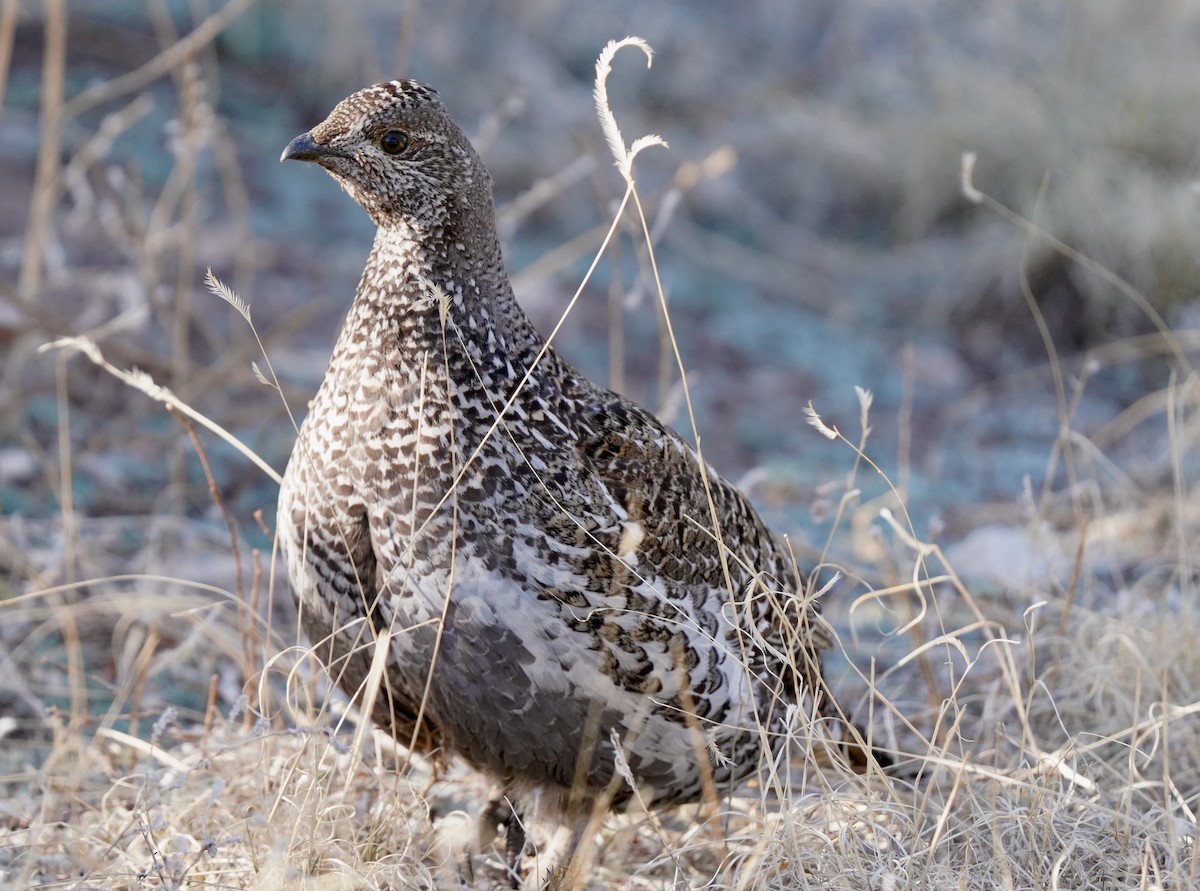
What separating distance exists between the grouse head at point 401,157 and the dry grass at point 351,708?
27.4 inches

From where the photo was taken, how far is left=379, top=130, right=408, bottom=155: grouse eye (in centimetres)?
248

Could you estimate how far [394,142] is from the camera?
2482mm

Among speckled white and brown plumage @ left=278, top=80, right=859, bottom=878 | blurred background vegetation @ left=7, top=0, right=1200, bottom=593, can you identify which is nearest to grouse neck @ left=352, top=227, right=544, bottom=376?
speckled white and brown plumage @ left=278, top=80, right=859, bottom=878

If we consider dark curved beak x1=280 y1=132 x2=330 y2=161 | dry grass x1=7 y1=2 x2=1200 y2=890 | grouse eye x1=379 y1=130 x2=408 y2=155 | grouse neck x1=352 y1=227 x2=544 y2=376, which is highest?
grouse eye x1=379 y1=130 x2=408 y2=155

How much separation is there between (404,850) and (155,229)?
2764 mm

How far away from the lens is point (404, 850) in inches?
96.1

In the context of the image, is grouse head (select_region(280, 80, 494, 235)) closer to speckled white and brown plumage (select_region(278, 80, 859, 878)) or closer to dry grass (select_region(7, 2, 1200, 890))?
speckled white and brown plumage (select_region(278, 80, 859, 878))

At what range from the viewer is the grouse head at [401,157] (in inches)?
97.4

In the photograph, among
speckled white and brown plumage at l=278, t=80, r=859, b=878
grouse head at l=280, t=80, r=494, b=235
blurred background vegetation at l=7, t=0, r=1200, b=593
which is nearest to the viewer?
speckled white and brown plumage at l=278, t=80, r=859, b=878

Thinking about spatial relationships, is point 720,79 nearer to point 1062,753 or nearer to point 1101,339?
point 1101,339

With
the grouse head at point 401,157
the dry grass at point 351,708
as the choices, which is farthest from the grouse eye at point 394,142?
the dry grass at point 351,708

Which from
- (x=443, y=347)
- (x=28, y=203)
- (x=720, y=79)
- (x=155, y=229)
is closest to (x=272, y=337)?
(x=155, y=229)

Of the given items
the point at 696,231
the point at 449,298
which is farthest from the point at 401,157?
the point at 696,231

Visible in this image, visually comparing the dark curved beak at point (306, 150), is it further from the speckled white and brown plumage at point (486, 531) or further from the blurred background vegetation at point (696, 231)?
the blurred background vegetation at point (696, 231)
